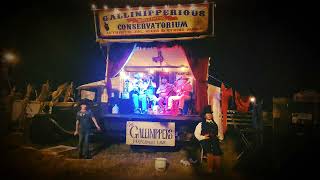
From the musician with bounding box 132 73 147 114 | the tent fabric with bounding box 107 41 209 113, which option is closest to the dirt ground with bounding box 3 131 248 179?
the tent fabric with bounding box 107 41 209 113

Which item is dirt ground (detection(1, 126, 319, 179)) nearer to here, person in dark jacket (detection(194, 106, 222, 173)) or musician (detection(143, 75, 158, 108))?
person in dark jacket (detection(194, 106, 222, 173))

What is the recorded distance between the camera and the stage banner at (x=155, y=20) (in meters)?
11.8

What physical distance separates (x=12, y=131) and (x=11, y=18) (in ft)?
30.4

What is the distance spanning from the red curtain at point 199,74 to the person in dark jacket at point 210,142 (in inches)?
98.4

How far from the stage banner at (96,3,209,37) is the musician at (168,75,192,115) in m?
3.46

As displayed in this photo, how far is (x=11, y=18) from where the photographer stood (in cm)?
1819

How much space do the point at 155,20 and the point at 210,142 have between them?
6.06m

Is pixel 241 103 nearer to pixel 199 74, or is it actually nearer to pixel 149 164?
pixel 199 74

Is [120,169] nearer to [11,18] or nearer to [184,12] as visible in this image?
[184,12]

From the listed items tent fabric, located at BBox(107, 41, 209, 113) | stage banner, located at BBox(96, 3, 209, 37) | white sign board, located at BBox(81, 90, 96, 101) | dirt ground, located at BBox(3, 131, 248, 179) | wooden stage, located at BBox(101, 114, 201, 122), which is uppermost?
stage banner, located at BBox(96, 3, 209, 37)

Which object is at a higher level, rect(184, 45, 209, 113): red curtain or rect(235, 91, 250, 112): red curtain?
rect(184, 45, 209, 113): red curtain

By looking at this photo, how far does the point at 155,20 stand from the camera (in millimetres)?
12203

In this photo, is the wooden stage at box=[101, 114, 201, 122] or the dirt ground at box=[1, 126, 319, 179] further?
the wooden stage at box=[101, 114, 201, 122]

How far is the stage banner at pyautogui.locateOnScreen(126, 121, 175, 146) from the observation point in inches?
432
